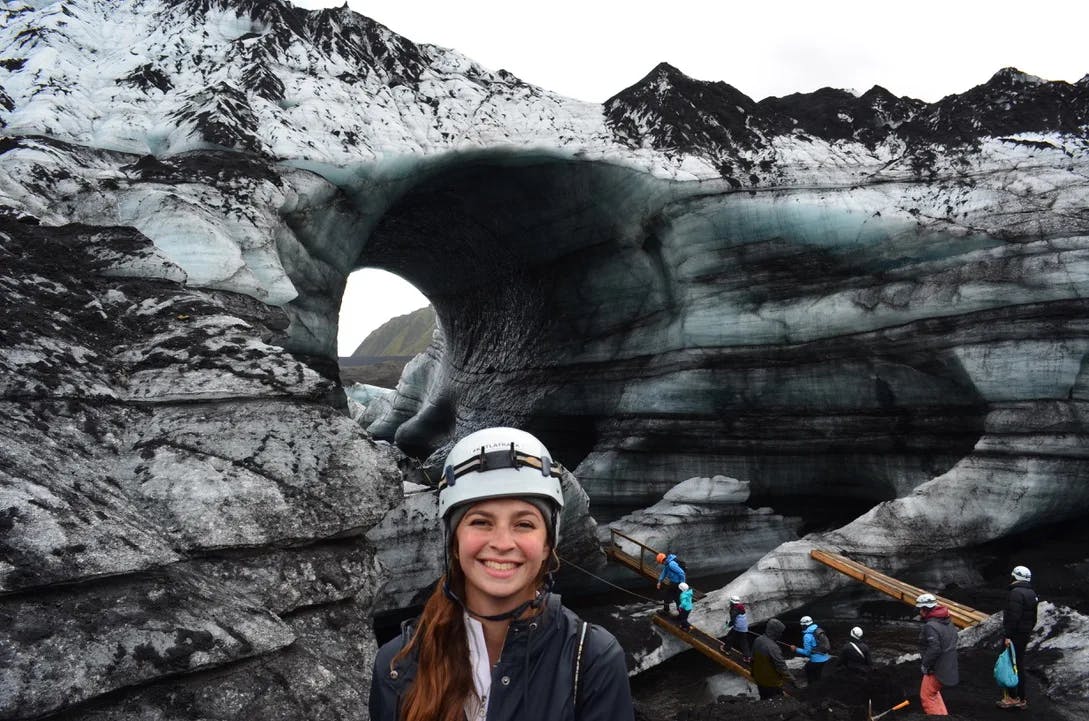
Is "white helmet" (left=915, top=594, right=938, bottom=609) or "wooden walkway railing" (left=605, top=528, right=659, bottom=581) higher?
"white helmet" (left=915, top=594, right=938, bottom=609)

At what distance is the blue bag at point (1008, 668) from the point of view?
688cm

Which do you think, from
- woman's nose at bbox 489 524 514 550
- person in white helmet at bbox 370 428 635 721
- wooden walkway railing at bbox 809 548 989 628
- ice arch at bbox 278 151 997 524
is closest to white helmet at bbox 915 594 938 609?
wooden walkway railing at bbox 809 548 989 628

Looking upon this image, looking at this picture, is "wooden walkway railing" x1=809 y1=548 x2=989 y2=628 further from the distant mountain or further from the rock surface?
the distant mountain

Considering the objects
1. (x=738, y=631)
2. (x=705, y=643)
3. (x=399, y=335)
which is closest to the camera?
(x=738, y=631)

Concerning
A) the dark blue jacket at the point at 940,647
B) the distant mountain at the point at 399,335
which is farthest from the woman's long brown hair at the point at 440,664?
the distant mountain at the point at 399,335

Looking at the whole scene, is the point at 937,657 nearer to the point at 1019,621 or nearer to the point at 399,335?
the point at 1019,621

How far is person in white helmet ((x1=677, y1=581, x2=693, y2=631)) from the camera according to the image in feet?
31.7

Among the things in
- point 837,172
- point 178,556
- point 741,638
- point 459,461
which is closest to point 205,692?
point 178,556

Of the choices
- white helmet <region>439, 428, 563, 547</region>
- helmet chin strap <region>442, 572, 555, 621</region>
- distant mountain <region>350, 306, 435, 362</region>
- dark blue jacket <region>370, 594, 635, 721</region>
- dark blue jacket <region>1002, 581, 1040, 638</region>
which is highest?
white helmet <region>439, 428, 563, 547</region>

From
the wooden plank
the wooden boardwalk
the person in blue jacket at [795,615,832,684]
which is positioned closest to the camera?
the person in blue jacket at [795,615,832,684]

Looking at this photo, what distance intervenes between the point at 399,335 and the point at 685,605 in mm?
110354

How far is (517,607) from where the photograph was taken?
72.5 inches

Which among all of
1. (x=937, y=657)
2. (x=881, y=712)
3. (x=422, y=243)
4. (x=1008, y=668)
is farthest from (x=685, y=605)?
(x=422, y=243)

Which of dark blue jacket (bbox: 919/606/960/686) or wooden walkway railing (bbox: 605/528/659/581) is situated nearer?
dark blue jacket (bbox: 919/606/960/686)
